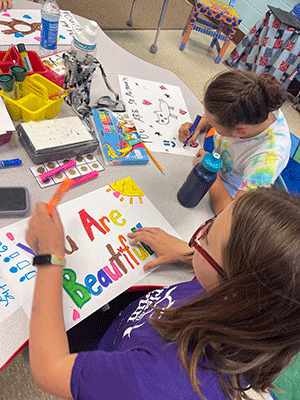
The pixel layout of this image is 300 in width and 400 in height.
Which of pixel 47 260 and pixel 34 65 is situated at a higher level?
pixel 34 65

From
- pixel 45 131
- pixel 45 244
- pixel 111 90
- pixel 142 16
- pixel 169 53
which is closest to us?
pixel 45 244

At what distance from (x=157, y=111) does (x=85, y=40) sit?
34 centimetres

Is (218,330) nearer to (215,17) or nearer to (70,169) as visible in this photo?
(70,169)

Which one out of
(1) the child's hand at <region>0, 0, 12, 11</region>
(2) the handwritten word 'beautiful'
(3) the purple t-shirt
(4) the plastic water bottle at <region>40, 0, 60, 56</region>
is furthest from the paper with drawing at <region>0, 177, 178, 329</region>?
(1) the child's hand at <region>0, 0, 12, 11</region>

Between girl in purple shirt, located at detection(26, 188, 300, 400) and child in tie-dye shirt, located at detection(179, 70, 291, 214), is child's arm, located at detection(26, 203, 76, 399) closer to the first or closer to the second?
girl in purple shirt, located at detection(26, 188, 300, 400)

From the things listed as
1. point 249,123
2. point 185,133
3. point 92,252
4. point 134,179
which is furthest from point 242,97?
point 92,252

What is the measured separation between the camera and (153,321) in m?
0.52

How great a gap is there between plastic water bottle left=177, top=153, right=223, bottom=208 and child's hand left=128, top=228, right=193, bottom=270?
14 centimetres

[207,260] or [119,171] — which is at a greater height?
[207,260]

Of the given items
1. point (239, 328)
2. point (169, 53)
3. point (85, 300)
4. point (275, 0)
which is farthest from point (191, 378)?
point (275, 0)

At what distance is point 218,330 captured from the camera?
0.43m

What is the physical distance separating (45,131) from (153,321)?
1.72 feet

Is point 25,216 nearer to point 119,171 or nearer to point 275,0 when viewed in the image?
point 119,171

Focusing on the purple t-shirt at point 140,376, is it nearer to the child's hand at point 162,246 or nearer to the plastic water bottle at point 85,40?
the child's hand at point 162,246
